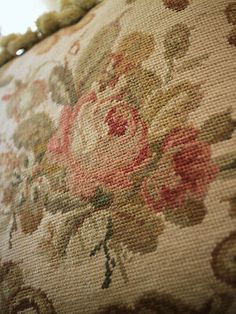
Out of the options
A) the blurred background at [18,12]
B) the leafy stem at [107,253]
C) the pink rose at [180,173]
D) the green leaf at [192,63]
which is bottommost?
the leafy stem at [107,253]

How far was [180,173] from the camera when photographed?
1.03ft

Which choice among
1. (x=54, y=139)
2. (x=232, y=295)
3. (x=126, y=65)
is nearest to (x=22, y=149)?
(x=54, y=139)

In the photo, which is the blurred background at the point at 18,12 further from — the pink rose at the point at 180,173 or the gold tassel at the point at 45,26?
the pink rose at the point at 180,173

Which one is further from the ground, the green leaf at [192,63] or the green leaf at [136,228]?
the green leaf at [192,63]

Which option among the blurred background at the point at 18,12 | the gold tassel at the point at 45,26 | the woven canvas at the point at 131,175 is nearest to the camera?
the woven canvas at the point at 131,175

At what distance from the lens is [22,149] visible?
17.2 inches

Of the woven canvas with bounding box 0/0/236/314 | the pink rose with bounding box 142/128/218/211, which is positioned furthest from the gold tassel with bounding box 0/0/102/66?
the pink rose with bounding box 142/128/218/211

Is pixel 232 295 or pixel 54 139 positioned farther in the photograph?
pixel 54 139

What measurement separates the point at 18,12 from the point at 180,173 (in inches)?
31.2

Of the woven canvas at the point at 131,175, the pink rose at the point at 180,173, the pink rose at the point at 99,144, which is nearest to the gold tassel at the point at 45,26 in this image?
the woven canvas at the point at 131,175

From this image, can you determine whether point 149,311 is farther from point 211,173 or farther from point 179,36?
point 179,36

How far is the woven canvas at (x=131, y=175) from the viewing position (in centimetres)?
30

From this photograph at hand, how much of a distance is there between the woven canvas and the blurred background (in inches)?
19.1

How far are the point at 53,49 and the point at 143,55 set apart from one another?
6.7 inches
